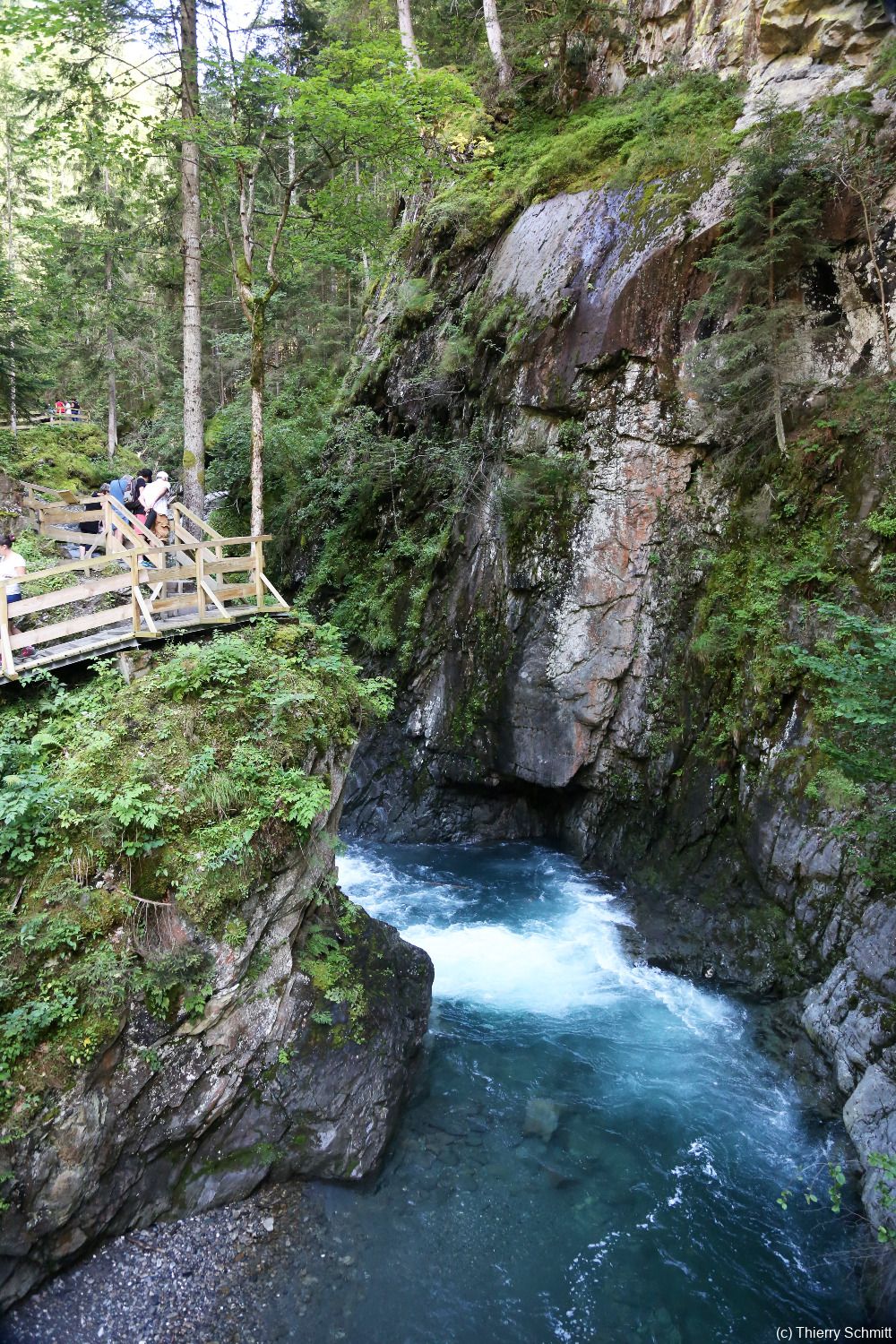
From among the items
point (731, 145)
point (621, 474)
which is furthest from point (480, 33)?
point (621, 474)

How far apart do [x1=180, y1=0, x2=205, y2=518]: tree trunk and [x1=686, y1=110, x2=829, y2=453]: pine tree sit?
7961mm

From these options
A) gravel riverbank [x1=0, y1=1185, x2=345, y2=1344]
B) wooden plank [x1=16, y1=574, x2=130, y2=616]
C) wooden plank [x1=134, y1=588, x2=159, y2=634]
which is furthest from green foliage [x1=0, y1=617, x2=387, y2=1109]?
gravel riverbank [x1=0, y1=1185, x2=345, y2=1344]

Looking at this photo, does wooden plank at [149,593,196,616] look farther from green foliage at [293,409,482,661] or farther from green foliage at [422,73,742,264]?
green foliage at [422,73,742,264]

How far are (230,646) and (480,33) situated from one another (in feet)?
74.4

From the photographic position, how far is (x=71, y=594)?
750 cm

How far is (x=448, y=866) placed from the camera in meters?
12.5

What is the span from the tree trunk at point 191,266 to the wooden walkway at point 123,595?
33.3 inches

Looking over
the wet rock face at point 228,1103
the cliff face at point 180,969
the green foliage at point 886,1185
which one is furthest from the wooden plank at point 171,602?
the green foliage at point 886,1185

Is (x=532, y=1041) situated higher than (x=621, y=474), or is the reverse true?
(x=621, y=474)

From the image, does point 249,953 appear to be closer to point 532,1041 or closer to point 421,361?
point 532,1041

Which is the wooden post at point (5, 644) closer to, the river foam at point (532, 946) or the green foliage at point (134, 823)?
the green foliage at point (134, 823)

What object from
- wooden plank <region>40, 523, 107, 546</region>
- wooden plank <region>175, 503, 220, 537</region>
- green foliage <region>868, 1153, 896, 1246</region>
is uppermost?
wooden plank <region>175, 503, 220, 537</region>

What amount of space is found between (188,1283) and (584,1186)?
3620 millimetres

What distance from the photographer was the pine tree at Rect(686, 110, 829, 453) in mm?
9469
